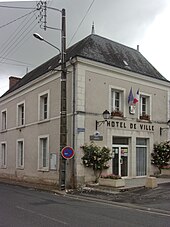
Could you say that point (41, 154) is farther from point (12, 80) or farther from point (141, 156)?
point (12, 80)

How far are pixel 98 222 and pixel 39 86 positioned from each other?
14142 millimetres

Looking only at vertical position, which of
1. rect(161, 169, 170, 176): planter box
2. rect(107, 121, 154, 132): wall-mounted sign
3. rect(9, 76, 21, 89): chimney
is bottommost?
rect(161, 169, 170, 176): planter box

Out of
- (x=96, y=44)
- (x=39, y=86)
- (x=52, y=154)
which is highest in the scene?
(x=96, y=44)

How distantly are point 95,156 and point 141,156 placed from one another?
480 cm

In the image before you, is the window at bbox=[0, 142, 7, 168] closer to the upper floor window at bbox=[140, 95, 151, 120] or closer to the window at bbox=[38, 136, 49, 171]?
the window at bbox=[38, 136, 49, 171]

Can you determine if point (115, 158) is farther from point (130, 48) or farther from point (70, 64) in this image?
point (130, 48)

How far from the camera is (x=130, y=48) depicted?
23656 millimetres

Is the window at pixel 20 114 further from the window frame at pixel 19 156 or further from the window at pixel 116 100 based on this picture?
the window at pixel 116 100

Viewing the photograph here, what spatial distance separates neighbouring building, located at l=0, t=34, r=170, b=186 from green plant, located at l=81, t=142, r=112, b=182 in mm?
315

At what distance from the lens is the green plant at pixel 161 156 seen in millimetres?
20297

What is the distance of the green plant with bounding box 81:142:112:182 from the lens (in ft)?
54.2

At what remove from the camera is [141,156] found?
20.2 metres

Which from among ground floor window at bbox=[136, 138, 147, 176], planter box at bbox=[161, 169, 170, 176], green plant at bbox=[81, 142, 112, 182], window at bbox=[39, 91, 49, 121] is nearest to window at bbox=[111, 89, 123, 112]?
ground floor window at bbox=[136, 138, 147, 176]

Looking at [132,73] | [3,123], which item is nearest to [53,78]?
[132,73]
